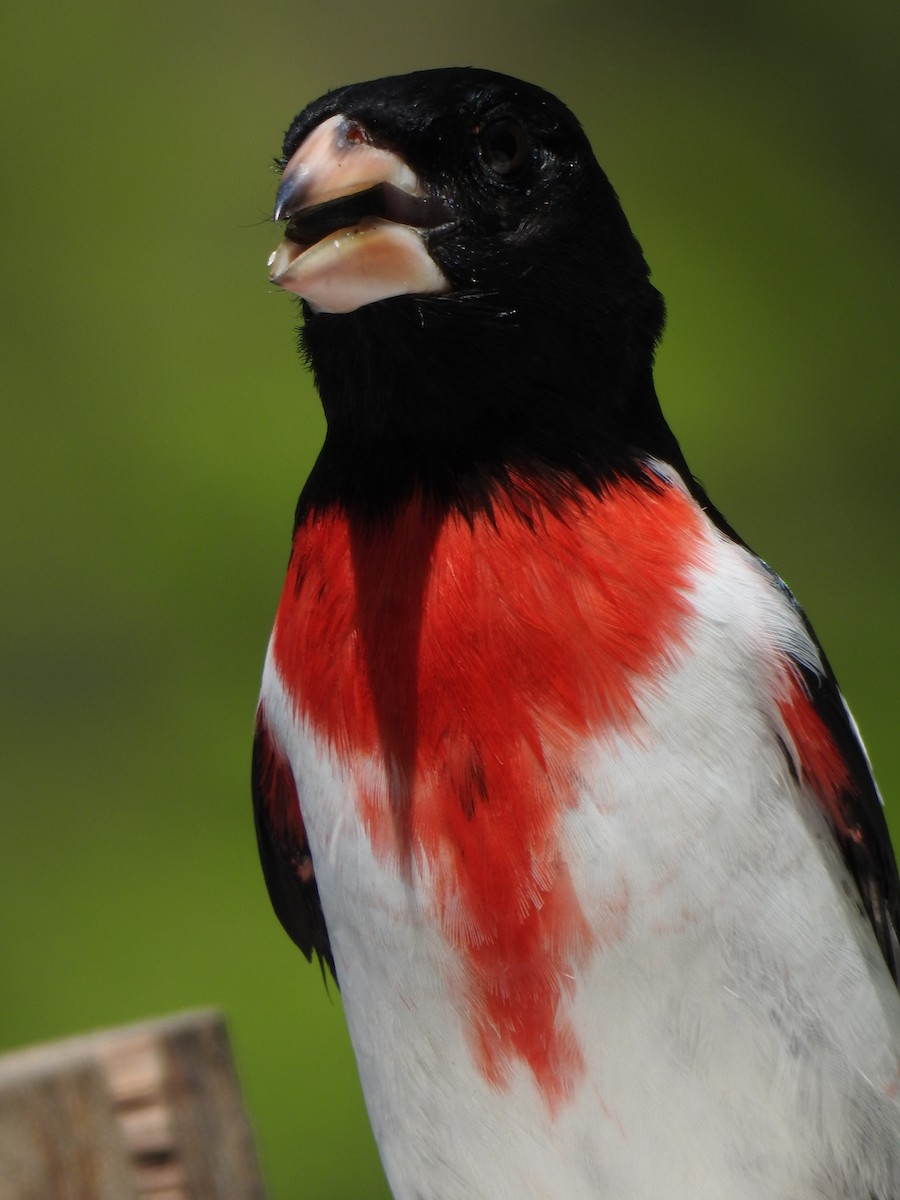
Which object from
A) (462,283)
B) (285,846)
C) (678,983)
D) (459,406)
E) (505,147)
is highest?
(505,147)

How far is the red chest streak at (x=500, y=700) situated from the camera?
1.34 meters

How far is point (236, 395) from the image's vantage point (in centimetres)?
357

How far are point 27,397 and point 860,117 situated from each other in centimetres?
235

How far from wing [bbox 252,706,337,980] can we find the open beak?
1.59 feet

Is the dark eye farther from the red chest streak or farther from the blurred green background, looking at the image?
the blurred green background

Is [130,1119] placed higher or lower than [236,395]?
lower

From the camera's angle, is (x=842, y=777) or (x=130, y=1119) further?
(x=842, y=777)

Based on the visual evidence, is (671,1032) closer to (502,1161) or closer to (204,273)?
(502,1161)

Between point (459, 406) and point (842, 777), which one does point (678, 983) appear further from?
point (459, 406)

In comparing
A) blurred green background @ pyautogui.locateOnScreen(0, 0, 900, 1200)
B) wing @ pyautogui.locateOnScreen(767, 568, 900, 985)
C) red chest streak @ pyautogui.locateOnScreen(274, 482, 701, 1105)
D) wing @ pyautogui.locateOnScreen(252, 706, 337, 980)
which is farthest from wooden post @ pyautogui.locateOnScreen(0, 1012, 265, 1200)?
blurred green background @ pyautogui.locateOnScreen(0, 0, 900, 1200)

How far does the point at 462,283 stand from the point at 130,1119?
762 millimetres

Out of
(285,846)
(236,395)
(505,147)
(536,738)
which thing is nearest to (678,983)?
(536,738)

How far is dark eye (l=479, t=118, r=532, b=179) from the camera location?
143 cm

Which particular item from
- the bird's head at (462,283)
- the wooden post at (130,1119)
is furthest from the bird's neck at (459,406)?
the wooden post at (130,1119)
